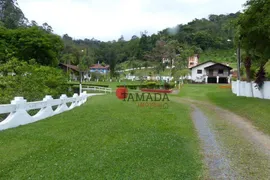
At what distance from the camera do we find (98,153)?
17.7 feet

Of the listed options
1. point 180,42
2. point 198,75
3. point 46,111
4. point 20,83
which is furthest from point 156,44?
point 46,111

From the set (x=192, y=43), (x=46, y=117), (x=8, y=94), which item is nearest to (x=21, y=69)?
(x=8, y=94)

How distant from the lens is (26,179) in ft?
13.3

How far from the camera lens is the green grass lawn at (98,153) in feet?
14.4

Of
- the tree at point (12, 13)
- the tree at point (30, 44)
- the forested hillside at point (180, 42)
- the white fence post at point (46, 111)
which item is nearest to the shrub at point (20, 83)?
the white fence post at point (46, 111)

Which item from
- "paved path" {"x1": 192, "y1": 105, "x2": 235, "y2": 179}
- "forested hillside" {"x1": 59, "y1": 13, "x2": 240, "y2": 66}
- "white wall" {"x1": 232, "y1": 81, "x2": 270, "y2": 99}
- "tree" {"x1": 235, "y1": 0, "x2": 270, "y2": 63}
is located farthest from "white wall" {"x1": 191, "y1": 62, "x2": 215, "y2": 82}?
"paved path" {"x1": 192, "y1": 105, "x2": 235, "y2": 179}

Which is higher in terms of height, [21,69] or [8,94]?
[21,69]

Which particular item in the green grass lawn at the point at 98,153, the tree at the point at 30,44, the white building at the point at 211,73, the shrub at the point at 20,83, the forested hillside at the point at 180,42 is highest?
the forested hillside at the point at 180,42

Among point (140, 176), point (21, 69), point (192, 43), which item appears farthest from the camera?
point (192, 43)

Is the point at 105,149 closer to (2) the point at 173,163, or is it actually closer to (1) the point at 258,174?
(2) the point at 173,163

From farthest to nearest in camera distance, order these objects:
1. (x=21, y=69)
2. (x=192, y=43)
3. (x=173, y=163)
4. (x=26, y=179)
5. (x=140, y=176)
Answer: (x=192, y=43) → (x=21, y=69) → (x=173, y=163) → (x=140, y=176) → (x=26, y=179)

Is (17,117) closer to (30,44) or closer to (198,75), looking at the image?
(30,44)

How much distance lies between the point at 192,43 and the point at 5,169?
310 ft

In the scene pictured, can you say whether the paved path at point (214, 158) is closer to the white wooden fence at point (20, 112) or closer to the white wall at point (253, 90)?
the white wooden fence at point (20, 112)
